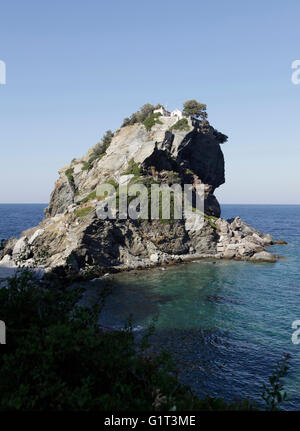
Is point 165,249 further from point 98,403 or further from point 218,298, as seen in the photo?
point 98,403

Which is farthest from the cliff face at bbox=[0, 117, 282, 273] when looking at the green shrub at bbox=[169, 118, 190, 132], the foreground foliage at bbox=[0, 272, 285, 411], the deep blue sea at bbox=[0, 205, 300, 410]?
the foreground foliage at bbox=[0, 272, 285, 411]

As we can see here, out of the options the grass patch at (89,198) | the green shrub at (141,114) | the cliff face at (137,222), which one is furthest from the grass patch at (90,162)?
the grass patch at (89,198)

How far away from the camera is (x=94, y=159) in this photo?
85.8 m

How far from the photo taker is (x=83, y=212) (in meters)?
57.7

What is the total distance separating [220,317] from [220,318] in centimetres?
26

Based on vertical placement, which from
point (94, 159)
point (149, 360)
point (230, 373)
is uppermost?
point (94, 159)

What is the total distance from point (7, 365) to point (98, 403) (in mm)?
2815

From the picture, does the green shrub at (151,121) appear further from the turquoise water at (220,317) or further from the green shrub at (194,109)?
the turquoise water at (220,317)

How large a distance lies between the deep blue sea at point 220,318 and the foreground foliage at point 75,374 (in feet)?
40.3

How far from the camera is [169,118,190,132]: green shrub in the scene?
78.5 m

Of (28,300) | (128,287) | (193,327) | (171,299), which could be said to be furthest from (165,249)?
(28,300)

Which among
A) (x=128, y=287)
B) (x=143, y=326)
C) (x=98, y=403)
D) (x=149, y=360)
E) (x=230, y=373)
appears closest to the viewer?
(x=98, y=403)

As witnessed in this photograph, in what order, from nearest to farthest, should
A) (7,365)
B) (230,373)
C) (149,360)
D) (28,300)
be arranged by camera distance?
(7,365), (149,360), (28,300), (230,373)

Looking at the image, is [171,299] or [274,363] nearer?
[274,363]
